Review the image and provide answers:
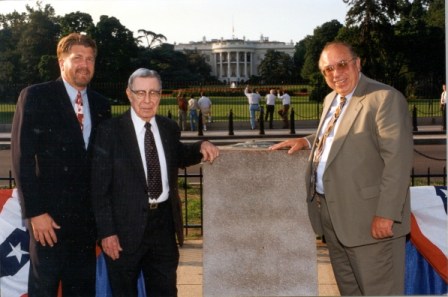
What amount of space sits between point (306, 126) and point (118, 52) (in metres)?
2.27

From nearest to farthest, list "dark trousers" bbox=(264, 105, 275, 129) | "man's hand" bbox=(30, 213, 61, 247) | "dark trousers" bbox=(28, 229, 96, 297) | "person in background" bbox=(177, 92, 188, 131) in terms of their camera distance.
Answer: "man's hand" bbox=(30, 213, 61, 247) → "dark trousers" bbox=(28, 229, 96, 297) → "person in background" bbox=(177, 92, 188, 131) → "dark trousers" bbox=(264, 105, 275, 129)

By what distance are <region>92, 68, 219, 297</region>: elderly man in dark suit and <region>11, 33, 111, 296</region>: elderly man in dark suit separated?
0.24 metres

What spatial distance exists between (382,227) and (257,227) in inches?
29.0

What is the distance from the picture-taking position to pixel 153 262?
10.7 feet

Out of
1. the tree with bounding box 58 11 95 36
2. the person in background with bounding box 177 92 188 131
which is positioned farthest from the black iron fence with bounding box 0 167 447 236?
the tree with bounding box 58 11 95 36

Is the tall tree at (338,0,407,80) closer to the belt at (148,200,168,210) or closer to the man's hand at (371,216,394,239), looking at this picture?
the man's hand at (371,216,394,239)

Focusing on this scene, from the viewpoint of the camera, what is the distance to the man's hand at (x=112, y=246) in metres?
3.15

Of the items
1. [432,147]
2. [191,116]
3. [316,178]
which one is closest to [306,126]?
Answer: [191,116]

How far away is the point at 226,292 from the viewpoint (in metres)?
3.44

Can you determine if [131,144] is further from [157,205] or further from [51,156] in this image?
[51,156]

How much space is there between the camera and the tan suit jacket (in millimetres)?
3010

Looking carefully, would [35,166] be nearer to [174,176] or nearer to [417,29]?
[174,176]

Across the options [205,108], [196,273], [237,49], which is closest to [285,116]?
[205,108]

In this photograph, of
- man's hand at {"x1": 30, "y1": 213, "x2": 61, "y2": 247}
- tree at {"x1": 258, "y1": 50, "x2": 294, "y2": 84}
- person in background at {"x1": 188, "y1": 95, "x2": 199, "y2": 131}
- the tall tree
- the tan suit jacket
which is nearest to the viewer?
the tan suit jacket
